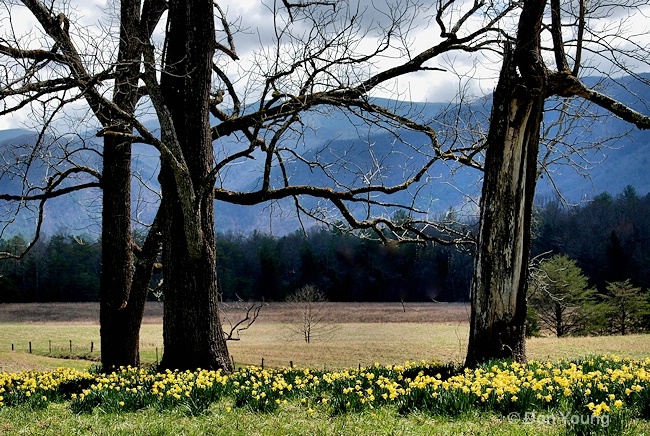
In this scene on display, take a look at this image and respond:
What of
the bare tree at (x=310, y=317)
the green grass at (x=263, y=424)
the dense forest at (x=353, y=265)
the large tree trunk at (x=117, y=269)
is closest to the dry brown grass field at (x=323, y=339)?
the bare tree at (x=310, y=317)

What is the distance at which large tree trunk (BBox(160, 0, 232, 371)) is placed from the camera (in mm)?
9000

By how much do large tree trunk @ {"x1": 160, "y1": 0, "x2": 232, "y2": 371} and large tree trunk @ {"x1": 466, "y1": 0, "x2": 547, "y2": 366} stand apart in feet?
12.2

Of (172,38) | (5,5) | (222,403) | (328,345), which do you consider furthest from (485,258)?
(328,345)

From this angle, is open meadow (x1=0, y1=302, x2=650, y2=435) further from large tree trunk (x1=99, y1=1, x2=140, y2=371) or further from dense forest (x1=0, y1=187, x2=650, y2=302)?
dense forest (x1=0, y1=187, x2=650, y2=302)

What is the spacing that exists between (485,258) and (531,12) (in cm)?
325

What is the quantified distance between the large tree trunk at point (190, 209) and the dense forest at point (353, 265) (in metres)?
66.1

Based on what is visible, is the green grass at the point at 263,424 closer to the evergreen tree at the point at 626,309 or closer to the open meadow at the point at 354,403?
the open meadow at the point at 354,403

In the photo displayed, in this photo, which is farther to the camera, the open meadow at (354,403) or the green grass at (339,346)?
the green grass at (339,346)

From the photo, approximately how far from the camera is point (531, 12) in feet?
27.3

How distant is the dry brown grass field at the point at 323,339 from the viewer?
117ft

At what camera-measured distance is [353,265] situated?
82500 mm

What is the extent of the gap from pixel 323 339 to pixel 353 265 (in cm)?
Answer: 2445

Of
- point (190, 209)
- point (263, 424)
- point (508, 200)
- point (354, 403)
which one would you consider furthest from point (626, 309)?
point (263, 424)

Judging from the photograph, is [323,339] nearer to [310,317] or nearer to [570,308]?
[310,317]
